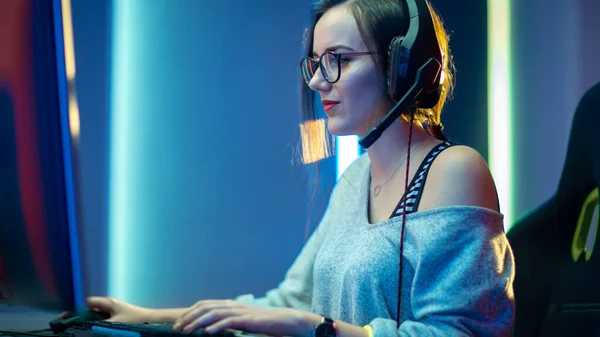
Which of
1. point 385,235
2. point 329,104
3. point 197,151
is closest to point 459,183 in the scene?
point 385,235

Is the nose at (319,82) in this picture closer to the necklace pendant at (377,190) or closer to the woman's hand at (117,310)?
the necklace pendant at (377,190)

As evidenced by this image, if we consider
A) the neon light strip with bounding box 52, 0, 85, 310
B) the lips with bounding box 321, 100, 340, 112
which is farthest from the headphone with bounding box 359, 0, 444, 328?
the neon light strip with bounding box 52, 0, 85, 310

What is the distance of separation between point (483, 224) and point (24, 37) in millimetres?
611

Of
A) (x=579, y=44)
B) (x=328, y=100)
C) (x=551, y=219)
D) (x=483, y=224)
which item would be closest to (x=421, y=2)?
(x=328, y=100)

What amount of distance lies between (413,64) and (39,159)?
1.71ft

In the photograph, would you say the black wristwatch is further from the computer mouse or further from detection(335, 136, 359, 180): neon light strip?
detection(335, 136, 359, 180): neon light strip

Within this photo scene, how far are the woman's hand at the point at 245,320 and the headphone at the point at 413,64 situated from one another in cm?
29

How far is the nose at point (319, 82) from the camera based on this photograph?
101 centimetres

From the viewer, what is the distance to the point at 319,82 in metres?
1.01

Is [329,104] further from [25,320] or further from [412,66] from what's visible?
[25,320]

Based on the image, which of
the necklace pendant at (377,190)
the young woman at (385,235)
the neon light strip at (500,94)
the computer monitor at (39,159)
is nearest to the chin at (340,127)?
the young woman at (385,235)

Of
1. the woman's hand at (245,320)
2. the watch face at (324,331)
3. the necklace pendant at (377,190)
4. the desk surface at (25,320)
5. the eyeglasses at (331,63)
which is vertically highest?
the eyeglasses at (331,63)

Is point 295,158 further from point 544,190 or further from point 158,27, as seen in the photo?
point 544,190

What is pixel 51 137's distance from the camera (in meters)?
0.66
